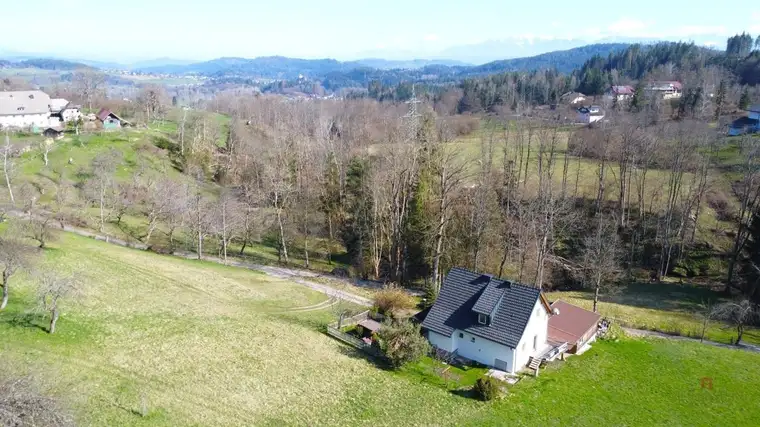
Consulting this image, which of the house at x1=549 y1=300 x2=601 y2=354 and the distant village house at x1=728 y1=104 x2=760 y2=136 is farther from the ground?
the distant village house at x1=728 y1=104 x2=760 y2=136

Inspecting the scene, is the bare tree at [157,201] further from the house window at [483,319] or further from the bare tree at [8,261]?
the house window at [483,319]

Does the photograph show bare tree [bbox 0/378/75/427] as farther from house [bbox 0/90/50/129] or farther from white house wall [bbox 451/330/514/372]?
house [bbox 0/90/50/129]

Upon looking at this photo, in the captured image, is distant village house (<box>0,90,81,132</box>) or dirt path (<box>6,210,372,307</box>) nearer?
dirt path (<box>6,210,372,307</box>)

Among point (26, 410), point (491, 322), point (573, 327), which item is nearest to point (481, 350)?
point (491, 322)

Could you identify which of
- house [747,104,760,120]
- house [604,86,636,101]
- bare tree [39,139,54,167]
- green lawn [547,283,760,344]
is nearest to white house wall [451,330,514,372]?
green lawn [547,283,760,344]

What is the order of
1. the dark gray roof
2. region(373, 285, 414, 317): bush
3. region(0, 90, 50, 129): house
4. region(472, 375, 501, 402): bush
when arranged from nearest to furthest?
region(472, 375, 501, 402): bush < the dark gray roof < region(373, 285, 414, 317): bush < region(0, 90, 50, 129): house

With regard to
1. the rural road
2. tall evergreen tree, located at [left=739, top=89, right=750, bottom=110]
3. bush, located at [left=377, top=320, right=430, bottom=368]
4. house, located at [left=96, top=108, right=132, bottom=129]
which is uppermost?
tall evergreen tree, located at [left=739, top=89, right=750, bottom=110]

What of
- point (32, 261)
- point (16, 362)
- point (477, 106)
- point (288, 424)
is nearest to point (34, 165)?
point (32, 261)

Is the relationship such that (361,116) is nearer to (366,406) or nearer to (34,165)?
(34,165)
